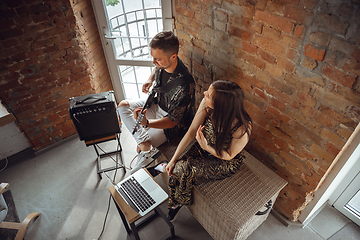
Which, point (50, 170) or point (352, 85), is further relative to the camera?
point (50, 170)

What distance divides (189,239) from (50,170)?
1724 mm

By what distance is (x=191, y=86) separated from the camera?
190cm

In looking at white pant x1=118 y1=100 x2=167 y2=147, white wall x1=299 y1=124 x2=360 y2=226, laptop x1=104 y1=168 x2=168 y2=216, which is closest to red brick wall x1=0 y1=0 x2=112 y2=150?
white pant x1=118 y1=100 x2=167 y2=147

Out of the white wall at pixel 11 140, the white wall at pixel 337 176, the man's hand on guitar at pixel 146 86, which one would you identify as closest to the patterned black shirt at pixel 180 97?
the man's hand on guitar at pixel 146 86

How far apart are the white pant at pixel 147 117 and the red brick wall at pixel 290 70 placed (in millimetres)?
622

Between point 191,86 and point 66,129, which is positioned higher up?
point 191,86

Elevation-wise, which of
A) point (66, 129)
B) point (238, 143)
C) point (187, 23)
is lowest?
point (66, 129)

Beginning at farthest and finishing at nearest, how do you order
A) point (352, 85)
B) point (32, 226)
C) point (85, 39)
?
1. point (85, 39)
2. point (32, 226)
3. point (352, 85)

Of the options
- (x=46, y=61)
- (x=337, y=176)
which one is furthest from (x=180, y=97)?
(x=46, y=61)

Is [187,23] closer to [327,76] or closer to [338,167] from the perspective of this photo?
[327,76]

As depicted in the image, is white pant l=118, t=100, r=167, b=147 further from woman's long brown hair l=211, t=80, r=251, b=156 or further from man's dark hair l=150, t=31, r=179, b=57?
woman's long brown hair l=211, t=80, r=251, b=156

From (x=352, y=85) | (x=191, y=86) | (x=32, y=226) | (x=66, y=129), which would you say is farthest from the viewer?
(x=66, y=129)

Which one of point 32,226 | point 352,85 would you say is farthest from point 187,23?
point 32,226

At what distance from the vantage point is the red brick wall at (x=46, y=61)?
202 centimetres
